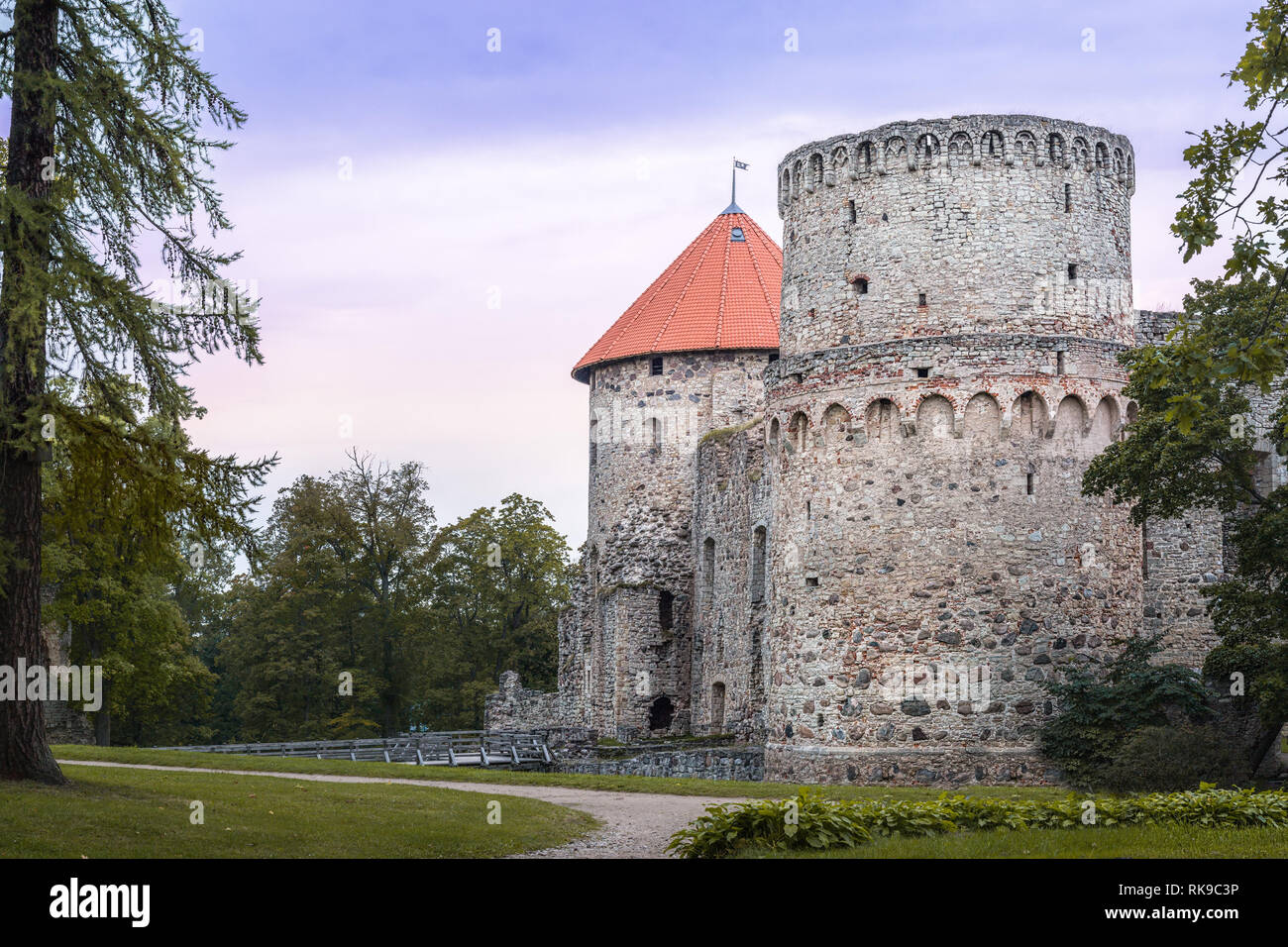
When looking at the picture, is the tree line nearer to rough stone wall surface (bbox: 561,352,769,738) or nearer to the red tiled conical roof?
rough stone wall surface (bbox: 561,352,769,738)

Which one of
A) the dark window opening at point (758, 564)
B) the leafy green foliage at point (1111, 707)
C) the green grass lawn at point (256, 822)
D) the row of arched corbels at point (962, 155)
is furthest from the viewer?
the dark window opening at point (758, 564)

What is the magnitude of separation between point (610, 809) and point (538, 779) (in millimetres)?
5570

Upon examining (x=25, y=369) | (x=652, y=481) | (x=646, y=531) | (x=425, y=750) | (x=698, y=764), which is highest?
(x=652, y=481)

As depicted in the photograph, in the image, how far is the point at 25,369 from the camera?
52.2 feet

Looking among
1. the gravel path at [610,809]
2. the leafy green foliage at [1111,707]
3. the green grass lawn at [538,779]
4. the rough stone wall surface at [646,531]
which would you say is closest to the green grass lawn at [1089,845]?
the gravel path at [610,809]

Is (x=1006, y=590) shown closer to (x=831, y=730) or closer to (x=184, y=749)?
(x=831, y=730)

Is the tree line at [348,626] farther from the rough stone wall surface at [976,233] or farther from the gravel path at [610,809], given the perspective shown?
the rough stone wall surface at [976,233]

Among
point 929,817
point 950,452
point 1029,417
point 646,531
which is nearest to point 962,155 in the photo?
point 1029,417

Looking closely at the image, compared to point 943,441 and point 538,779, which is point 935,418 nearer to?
point 943,441

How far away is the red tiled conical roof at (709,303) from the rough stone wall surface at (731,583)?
388cm

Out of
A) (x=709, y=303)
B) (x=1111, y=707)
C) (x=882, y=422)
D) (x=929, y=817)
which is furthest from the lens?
(x=709, y=303)

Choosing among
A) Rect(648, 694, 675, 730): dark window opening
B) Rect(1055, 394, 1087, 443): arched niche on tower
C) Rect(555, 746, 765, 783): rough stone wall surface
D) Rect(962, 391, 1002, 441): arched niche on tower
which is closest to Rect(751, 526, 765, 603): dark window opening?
Rect(555, 746, 765, 783): rough stone wall surface

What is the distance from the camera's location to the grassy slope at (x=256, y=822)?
13.6 m
